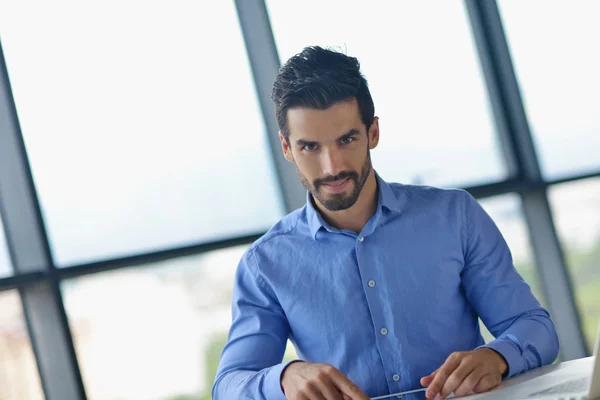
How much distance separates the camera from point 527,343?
1619 millimetres

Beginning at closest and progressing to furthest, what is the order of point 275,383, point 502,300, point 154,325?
point 275,383 → point 502,300 → point 154,325

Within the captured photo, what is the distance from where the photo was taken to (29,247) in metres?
2.49

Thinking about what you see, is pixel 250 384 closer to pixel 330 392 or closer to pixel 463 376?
pixel 330 392

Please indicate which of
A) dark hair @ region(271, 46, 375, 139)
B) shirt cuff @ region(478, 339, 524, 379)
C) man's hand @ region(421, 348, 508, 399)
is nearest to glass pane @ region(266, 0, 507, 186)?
dark hair @ region(271, 46, 375, 139)

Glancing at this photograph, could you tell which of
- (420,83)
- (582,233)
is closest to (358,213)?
(420,83)

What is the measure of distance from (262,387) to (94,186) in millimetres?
1284

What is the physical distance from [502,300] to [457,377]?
1.29 ft

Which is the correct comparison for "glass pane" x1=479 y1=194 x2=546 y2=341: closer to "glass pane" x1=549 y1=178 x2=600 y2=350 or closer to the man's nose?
"glass pane" x1=549 y1=178 x2=600 y2=350

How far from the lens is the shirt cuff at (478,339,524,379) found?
5.08ft

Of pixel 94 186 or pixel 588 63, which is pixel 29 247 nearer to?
pixel 94 186

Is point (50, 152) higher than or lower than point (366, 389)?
higher

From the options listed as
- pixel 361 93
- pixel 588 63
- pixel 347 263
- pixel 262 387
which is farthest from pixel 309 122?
pixel 588 63

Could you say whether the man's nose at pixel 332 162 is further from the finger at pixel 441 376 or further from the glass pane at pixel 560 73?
the glass pane at pixel 560 73

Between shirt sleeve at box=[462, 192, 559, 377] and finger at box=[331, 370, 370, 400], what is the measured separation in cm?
Result: 35
